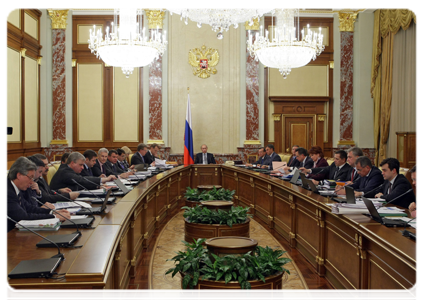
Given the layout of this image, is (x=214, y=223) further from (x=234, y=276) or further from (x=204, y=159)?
(x=204, y=159)

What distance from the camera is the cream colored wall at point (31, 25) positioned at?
10344mm

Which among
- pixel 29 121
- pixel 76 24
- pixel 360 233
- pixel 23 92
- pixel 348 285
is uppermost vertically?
pixel 76 24

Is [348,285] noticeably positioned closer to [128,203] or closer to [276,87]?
[128,203]

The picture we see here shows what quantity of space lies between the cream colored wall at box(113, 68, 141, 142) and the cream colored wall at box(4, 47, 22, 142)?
2.54m

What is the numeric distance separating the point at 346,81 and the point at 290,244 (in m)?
7.56

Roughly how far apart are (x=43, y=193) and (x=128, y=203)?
0.95 meters

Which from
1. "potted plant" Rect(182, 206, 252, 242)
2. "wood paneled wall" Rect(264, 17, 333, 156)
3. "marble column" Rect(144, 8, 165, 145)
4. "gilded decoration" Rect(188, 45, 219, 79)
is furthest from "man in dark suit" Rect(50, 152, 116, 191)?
"wood paneled wall" Rect(264, 17, 333, 156)

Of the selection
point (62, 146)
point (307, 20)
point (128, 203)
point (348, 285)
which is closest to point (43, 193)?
point (128, 203)

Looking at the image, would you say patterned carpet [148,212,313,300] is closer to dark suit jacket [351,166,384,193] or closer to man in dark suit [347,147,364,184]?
dark suit jacket [351,166,384,193]

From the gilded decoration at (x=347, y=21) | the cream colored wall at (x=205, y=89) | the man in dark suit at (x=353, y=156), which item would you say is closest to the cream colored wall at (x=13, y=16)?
the cream colored wall at (x=205, y=89)

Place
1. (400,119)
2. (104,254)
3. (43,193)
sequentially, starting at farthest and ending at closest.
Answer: (400,119) < (43,193) < (104,254)

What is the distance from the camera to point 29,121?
10641mm

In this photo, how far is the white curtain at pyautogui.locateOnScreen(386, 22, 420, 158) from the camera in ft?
30.6

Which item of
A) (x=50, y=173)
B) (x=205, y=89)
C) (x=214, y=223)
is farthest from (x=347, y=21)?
(x=50, y=173)
